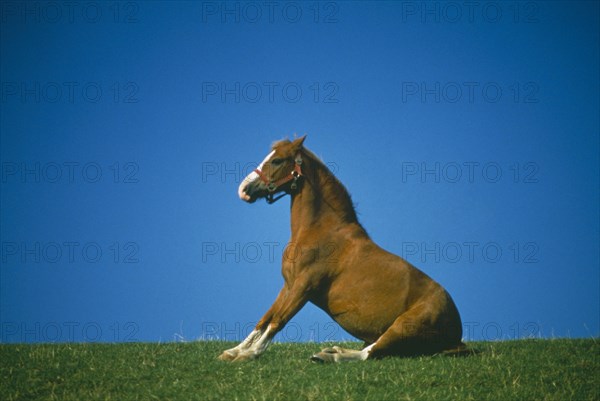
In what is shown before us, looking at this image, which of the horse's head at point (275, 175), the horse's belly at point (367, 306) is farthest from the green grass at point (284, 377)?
the horse's head at point (275, 175)

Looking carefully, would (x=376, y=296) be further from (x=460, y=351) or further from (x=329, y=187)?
(x=329, y=187)

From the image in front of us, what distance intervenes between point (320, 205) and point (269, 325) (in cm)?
217

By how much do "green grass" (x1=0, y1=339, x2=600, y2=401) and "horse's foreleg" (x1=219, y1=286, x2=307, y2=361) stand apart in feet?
0.68

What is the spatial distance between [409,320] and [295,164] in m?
3.10

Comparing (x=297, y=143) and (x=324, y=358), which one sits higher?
(x=297, y=143)

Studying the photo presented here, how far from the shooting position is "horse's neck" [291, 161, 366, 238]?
34.1 ft

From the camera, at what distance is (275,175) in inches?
406

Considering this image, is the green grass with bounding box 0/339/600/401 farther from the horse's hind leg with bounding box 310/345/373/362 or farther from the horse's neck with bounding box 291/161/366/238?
the horse's neck with bounding box 291/161/366/238

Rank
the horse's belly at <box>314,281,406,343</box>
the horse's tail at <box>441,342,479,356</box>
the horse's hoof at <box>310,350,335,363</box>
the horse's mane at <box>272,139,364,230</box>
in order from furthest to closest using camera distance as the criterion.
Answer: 1. the horse's mane at <box>272,139,364,230</box>
2. the horse's tail at <box>441,342,479,356</box>
3. the horse's belly at <box>314,281,406,343</box>
4. the horse's hoof at <box>310,350,335,363</box>

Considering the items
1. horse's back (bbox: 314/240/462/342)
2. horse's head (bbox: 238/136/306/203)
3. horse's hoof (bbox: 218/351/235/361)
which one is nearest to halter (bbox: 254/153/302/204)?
horse's head (bbox: 238/136/306/203)

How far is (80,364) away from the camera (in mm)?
9594

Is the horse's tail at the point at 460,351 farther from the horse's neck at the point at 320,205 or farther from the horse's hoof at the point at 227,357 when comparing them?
the horse's hoof at the point at 227,357

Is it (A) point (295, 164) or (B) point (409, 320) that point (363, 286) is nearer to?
(B) point (409, 320)

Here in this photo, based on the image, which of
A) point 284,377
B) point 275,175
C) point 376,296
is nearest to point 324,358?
point 284,377
